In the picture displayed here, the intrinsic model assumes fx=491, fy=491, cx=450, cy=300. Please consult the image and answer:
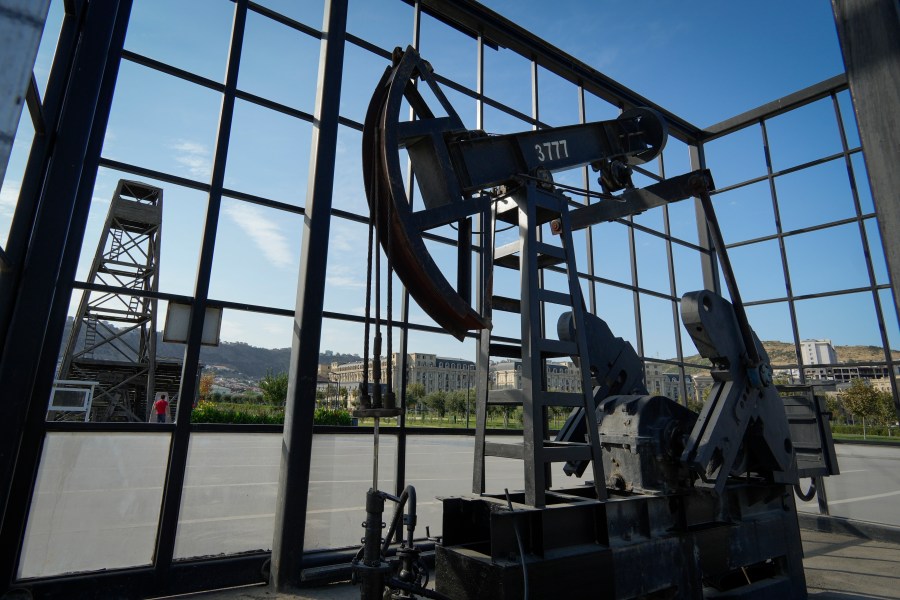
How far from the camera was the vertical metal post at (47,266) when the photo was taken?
354 centimetres

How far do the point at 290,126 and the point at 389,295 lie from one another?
3715 millimetres

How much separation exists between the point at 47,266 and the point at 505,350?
3.54 metres

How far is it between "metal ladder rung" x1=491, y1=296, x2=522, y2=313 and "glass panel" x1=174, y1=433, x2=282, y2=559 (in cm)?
264

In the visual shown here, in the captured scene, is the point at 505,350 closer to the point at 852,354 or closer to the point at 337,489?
the point at 337,489

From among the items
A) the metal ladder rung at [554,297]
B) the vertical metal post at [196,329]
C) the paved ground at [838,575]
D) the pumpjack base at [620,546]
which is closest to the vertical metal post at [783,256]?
the paved ground at [838,575]

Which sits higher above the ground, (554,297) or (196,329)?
(554,297)

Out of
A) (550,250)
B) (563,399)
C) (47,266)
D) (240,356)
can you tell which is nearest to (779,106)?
(550,250)

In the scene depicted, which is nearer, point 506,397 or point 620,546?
point 620,546

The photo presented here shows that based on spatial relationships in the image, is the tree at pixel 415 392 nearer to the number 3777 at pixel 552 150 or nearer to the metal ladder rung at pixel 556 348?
the metal ladder rung at pixel 556 348

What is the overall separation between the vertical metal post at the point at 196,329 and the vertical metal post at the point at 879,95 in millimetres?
4914

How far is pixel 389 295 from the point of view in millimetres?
2611

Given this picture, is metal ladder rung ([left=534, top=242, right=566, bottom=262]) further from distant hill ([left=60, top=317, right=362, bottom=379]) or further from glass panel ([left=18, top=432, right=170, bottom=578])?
glass panel ([left=18, top=432, right=170, bottom=578])

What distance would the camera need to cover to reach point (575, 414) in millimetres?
4363

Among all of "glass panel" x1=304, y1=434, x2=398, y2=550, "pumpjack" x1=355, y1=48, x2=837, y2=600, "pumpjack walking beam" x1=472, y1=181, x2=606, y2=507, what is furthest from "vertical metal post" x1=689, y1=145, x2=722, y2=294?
"glass panel" x1=304, y1=434, x2=398, y2=550
